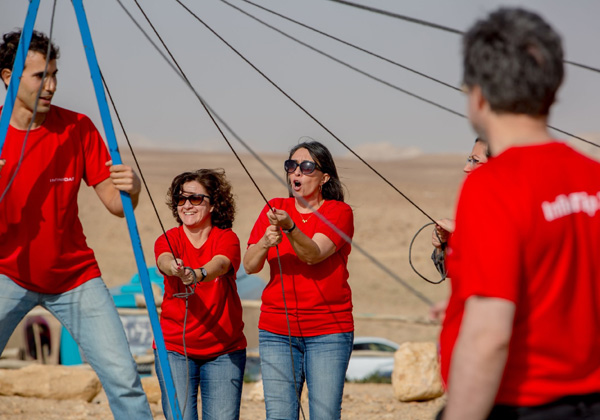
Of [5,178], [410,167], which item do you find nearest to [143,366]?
[5,178]

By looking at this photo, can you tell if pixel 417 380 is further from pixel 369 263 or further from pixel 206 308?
pixel 369 263

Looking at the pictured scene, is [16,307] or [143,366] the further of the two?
[143,366]

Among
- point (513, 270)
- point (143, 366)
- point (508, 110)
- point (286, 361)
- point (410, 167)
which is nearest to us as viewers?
point (513, 270)

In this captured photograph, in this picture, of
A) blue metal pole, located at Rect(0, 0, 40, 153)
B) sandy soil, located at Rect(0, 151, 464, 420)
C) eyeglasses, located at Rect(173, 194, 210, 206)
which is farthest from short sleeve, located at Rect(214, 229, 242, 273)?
blue metal pole, located at Rect(0, 0, 40, 153)

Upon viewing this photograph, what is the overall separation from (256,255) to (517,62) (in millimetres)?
2738

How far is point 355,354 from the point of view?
10203 mm

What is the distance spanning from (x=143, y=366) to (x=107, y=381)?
563cm

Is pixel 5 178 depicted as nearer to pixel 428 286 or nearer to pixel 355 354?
pixel 355 354

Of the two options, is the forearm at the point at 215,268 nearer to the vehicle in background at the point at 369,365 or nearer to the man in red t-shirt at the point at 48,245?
the man in red t-shirt at the point at 48,245

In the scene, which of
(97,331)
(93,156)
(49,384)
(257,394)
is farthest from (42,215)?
(257,394)

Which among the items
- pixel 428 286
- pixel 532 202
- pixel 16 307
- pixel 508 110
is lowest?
pixel 428 286

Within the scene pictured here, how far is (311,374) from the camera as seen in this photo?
4352mm

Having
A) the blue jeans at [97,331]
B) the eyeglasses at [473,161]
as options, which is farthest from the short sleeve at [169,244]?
the eyeglasses at [473,161]

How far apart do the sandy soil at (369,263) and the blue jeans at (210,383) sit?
41.0 inches
